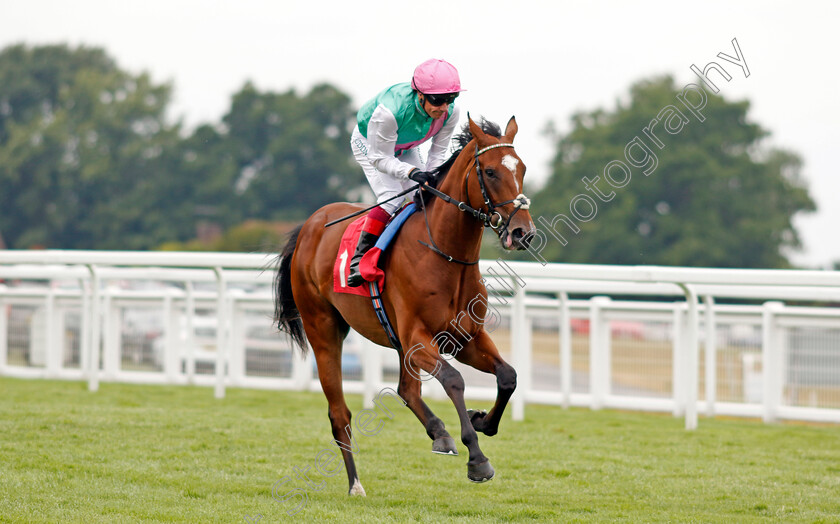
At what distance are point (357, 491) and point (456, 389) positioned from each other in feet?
3.57

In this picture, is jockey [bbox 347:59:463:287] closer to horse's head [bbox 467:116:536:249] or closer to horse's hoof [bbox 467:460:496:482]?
horse's head [bbox 467:116:536:249]

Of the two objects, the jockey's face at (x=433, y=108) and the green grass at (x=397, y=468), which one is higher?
the jockey's face at (x=433, y=108)

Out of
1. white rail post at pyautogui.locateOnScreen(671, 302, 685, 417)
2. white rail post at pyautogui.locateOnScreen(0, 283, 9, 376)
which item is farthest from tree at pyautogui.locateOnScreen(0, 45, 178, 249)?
white rail post at pyautogui.locateOnScreen(671, 302, 685, 417)

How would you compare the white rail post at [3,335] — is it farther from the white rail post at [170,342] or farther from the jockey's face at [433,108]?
the jockey's face at [433,108]

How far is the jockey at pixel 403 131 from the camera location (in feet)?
16.8

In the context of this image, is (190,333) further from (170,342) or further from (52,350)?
(52,350)

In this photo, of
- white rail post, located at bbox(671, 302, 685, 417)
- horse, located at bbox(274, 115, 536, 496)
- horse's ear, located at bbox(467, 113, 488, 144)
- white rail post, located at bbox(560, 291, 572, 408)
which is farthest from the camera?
white rail post, located at bbox(560, 291, 572, 408)

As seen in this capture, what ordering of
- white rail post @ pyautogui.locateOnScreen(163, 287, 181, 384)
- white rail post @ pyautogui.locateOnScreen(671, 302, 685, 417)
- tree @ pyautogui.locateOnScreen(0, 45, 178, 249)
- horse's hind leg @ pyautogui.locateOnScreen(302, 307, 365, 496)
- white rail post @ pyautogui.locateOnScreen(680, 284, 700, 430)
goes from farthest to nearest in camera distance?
tree @ pyautogui.locateOnScreen(0, 45, 178, 249), white rail post @ pyautogui.locateOnScreen(163, 287, 181, 384), white rail post @ pyautogui.locateOnScreen(671, 302, 685, 417), white rail post @ pyautogui.locateOnScreen(680, 284, 700, 430), horse's hind leg @ pyautogui.locateOnScreen(302, 307, 365, 496)

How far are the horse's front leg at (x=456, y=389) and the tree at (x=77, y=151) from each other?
41.5 m

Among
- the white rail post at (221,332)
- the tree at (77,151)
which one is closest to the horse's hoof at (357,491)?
the white rail post at (221,332)

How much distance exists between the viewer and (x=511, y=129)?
16.0 feet

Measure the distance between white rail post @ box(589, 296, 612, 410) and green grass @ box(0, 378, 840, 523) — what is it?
75cm

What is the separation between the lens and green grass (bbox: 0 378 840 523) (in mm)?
4805

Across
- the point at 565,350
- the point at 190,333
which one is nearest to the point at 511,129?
the point at 565,350
